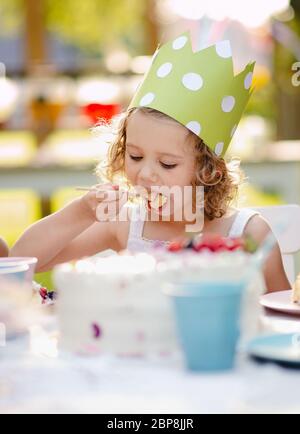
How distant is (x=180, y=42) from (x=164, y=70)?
0.06m

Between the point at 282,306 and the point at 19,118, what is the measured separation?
17.8 m

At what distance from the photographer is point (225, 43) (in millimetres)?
1749

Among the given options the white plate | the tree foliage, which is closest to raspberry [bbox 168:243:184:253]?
the white plate

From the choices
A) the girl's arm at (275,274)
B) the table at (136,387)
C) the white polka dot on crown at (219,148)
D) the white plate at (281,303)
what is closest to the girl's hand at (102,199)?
the white polka dot on crown at (219,148)

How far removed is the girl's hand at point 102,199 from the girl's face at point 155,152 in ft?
0.31

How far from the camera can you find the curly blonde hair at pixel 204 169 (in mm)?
1889

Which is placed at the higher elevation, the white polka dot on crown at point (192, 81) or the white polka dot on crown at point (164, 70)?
the white polka dot on crown at point (164, 70)

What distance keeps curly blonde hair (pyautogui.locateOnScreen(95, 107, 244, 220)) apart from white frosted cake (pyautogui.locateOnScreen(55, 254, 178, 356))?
729mm

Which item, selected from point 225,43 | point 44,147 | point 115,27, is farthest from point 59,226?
point 115,27

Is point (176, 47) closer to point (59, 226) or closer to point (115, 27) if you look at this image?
point (59, 226)

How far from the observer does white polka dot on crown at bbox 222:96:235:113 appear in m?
1.78

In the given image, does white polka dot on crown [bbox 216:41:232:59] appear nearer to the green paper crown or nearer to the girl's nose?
the green paper crown

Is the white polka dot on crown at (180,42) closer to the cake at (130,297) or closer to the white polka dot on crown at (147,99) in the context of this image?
the white polka dot on crown at (147,99)

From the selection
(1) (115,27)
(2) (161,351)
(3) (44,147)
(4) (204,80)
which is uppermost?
(1) (115,27)
